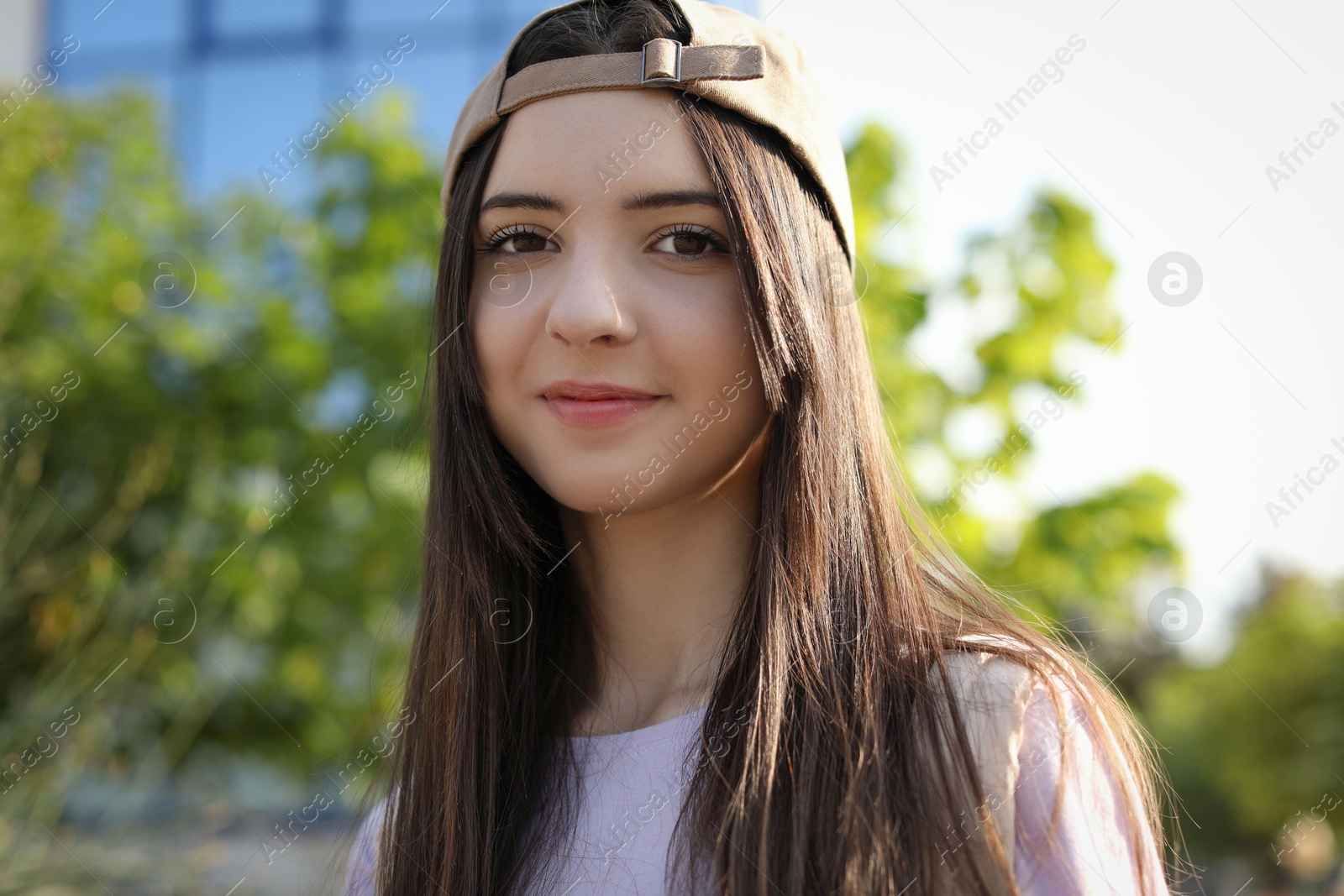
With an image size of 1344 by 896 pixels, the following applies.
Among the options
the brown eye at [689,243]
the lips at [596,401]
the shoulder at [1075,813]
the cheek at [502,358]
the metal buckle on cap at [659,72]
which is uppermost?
the metal buckle on cap at [659,72]

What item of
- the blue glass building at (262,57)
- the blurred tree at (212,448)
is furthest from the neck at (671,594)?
Answer: the blue glass building at (262,57)

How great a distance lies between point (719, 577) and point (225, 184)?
3483 millimetres

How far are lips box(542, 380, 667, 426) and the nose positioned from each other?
0.06 metres

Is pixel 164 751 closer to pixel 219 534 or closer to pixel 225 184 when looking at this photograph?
pixel 219 534

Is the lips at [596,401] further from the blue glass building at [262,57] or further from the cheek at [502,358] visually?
the blue glass building at [262,57]

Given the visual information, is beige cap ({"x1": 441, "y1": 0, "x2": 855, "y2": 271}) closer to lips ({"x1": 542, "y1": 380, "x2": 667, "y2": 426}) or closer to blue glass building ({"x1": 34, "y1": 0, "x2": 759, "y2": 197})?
lips ({"x1": 542, "y1": 380, "x2": 667, "y2": 426})

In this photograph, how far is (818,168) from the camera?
1.50 m

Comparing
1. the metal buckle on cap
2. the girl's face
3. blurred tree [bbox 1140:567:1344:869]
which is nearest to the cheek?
the girl's face

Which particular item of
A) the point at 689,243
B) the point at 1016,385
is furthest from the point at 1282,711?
the point at 689,243

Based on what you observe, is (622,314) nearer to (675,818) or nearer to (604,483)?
(604,483)

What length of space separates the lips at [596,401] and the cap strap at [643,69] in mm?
437

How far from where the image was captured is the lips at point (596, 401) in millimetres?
1405

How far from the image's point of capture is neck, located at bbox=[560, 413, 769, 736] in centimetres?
153

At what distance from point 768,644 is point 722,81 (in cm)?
79
